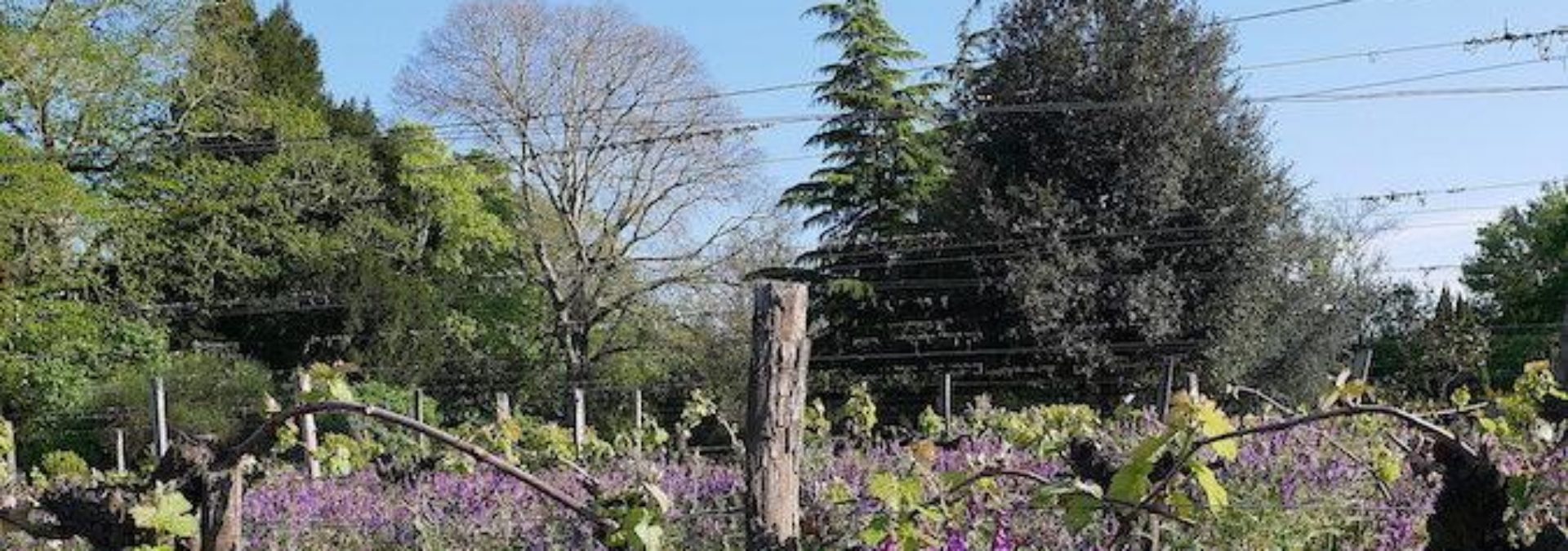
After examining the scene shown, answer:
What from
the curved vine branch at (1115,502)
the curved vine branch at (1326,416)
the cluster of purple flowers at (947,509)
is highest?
the curved vine branch at (1326,416)

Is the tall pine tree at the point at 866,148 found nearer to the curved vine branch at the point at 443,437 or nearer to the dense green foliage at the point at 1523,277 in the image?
the dense green foliage at the point at 1523,277

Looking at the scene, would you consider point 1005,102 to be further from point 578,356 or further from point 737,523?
point 737,523

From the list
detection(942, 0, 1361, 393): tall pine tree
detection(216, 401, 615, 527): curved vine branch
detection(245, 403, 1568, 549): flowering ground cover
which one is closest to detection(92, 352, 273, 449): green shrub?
detection(942, 0, 1361, 393): tall pine tree

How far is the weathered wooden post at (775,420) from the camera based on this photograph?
2.61m

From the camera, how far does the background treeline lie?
80.0 ft

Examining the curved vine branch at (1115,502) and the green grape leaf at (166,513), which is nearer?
the curved vine branch at (1115,502)

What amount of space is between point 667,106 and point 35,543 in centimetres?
2405

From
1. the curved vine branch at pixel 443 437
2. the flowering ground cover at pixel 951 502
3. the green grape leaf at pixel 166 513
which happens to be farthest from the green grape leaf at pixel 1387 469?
the green grape leaf at pixel 166 513

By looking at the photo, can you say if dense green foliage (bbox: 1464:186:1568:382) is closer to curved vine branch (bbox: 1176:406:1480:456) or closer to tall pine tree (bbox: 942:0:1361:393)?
tall pine tree (bbox: 942:0:1361:393)

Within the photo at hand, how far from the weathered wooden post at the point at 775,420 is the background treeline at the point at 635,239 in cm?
1972

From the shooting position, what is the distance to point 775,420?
263cm

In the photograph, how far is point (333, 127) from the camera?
35.0 meters

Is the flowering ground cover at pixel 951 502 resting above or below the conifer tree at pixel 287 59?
below

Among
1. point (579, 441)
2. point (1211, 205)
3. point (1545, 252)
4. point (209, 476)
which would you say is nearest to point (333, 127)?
point (1211, 205)
